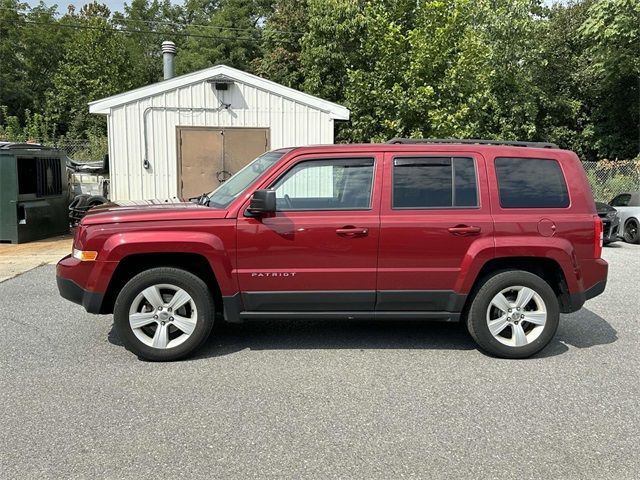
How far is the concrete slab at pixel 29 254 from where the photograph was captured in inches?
342

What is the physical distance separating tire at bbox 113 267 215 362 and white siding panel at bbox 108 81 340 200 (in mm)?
8558

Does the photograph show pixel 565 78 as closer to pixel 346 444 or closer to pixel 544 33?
pixel 544 33

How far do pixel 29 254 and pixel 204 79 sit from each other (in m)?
5.40

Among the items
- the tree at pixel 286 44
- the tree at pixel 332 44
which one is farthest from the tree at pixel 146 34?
the tree at pixel 332 44

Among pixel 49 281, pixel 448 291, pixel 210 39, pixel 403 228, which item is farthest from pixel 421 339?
pixel 210 39

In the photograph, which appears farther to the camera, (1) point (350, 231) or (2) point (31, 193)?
(2) point (31, 193)

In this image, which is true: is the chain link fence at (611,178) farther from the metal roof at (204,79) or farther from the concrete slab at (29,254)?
the concrete slab at (29,254)

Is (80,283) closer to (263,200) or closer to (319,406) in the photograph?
(263,200)

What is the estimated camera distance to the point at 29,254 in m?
10.1

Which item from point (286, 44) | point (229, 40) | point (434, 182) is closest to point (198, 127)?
point (434, 182)

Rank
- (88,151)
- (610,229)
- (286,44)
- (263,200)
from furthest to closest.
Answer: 1. (286,44)
2. (88,151)
3. (610,229)
4. (263,200)

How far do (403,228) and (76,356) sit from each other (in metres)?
3.04

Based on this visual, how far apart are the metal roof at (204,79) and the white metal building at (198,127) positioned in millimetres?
22

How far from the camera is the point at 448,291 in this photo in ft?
15.6
